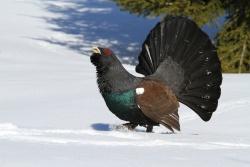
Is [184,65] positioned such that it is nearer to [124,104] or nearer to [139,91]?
[139,91]

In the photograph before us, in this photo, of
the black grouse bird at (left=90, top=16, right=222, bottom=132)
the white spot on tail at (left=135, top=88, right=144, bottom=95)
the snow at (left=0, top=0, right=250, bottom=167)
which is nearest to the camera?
the snow at (left=0, top=0, right=250, bottom=167)

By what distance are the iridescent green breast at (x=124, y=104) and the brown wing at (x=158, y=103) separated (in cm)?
5

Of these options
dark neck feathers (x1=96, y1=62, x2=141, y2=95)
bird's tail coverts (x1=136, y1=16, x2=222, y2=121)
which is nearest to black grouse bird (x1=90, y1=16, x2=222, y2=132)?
bird's tail coverts (x1=136, y1=16, x2=222, y2=121)

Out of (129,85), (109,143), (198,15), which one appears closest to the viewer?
(109,143)

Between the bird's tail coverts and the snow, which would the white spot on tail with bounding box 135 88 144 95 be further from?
the bird's tail coverts

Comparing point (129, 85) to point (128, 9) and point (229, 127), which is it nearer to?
point (229, 127)

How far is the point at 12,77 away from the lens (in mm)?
10758

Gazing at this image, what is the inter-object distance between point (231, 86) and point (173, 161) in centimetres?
575

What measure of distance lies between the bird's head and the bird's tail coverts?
97 centimetres

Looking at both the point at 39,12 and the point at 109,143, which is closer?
the point at 109,143

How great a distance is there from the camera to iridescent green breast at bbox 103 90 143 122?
536 centimetres

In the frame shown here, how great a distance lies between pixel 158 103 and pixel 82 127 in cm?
105

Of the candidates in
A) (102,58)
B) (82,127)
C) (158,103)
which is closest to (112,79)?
(102,58)

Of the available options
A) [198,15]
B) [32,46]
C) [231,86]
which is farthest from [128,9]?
[231,86]
